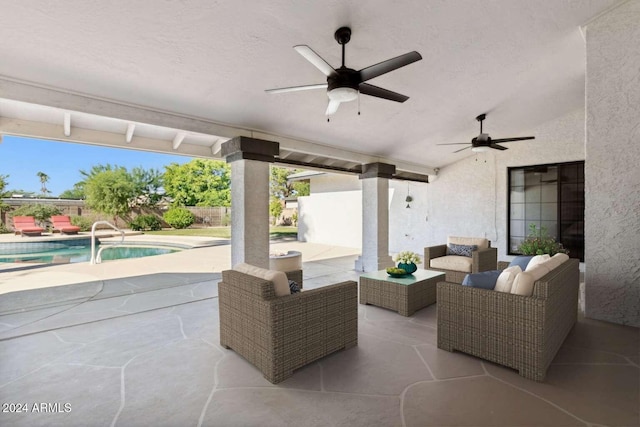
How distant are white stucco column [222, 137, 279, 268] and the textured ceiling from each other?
1.38 ft

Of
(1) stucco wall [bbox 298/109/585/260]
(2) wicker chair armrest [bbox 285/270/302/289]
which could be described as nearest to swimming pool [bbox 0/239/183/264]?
(1) stucco wall [bbox 298/109/585/260]

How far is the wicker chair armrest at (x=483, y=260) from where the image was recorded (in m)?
5.42

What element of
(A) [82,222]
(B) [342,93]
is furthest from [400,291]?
(A) [82,222]

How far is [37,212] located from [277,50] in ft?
60.9

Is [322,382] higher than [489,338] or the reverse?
the reverse

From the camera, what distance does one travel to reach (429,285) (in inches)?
174

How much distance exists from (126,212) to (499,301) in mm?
19389

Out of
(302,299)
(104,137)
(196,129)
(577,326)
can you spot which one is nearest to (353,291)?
(302,299)

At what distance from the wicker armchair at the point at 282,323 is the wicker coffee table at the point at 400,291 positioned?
122cm

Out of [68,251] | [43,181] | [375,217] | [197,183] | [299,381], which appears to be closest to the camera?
[299,381]

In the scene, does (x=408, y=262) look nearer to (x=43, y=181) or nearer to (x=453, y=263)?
(x=453, y=263)

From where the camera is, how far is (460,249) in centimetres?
604

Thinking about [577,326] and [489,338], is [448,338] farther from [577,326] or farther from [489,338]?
[577,326]

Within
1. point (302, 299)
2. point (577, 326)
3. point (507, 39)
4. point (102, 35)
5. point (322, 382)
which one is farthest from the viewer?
point (507, 39)
